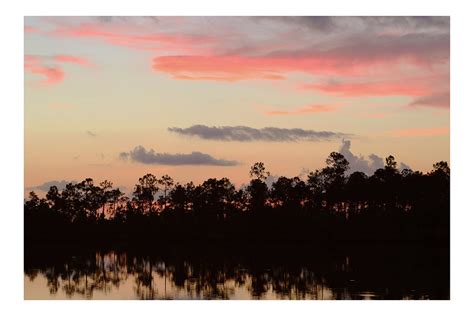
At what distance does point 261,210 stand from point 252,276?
3045 cm

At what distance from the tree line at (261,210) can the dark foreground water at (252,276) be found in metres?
10.9

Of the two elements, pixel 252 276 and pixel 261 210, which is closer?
pixel 252 276

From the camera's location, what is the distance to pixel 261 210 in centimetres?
5747

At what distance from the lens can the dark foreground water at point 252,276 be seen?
22891 mm

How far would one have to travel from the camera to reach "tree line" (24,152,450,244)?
49781 mm

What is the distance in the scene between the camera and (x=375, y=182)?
52406 mm

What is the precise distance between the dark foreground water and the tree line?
10.9 m

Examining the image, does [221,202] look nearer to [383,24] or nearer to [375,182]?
[375,182]

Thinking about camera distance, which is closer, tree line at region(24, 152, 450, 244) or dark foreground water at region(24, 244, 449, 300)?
dark foreground water at region(24, 244, 449, 300)

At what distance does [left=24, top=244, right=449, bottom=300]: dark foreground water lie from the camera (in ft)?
75.1
